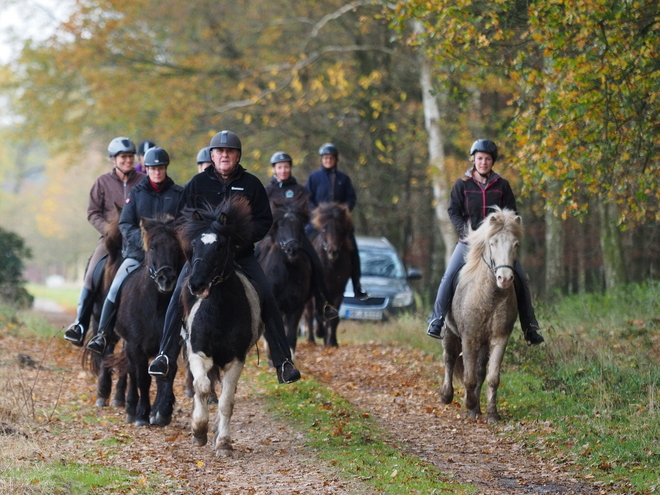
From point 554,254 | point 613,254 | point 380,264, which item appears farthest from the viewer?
point 380,264

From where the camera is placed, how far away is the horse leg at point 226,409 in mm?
8367

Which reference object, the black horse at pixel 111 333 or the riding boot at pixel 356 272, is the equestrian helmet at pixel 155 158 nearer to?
the black horse at pixel 111 333

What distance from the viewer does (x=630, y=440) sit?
27.7ft

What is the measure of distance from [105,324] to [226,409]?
2.67 m

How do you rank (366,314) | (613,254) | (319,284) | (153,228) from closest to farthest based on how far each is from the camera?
(153,228), (319,284), (613,254), (366,314)

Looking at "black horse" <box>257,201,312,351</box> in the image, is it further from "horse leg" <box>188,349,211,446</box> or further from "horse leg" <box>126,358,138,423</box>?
"horse leg" <box>188,349,211,446</box>

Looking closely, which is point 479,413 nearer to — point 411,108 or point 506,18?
point 506,18

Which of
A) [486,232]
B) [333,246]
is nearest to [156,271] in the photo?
[486,232]

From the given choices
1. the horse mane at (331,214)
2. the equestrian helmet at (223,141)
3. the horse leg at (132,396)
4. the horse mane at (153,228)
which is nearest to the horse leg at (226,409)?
the horse mane at (153,228)

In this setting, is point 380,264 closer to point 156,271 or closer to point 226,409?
point 156,271

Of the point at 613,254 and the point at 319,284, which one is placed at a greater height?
the point at 613,254

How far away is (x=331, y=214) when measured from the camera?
15.0 m

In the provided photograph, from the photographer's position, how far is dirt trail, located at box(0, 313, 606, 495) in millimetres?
7430

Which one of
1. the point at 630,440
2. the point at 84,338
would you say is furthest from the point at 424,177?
the point at 630,440
